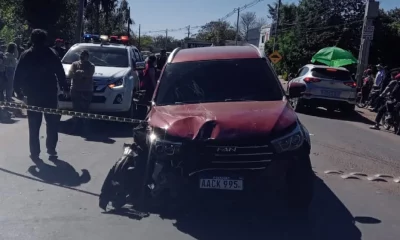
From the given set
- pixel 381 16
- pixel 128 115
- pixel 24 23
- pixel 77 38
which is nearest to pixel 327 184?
pixel 128 115

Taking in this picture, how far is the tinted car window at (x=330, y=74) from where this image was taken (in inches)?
→ 778

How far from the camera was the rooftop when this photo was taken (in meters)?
8.02

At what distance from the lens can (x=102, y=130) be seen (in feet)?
42.7

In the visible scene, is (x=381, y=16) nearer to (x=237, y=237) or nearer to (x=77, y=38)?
(x=77, y=38)

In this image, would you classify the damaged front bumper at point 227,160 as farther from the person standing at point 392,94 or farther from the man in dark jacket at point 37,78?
the person standing at point 392,94

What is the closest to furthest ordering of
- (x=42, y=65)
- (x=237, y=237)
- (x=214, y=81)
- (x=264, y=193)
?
(x=237, y=237)
(x=264, y=193)
(x=214, y=81)
(x=42, y=65)

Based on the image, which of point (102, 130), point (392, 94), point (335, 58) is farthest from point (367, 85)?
point (102, 130)

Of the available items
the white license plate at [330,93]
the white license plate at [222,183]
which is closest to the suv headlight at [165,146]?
the white license plate at [222,183]

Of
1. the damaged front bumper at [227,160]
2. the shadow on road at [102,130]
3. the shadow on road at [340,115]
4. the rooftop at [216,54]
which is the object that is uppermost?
the rooftop at [216,54]

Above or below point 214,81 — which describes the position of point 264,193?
below

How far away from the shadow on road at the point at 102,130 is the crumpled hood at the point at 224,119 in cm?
490

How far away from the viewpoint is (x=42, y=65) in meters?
9.10

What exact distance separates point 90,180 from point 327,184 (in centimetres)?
338

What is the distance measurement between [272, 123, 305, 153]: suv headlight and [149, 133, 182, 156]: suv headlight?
1.00 m
